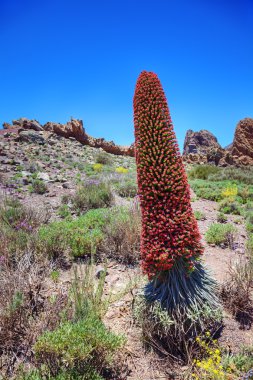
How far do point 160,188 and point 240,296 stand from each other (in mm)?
1973

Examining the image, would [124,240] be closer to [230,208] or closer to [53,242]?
[53,242]

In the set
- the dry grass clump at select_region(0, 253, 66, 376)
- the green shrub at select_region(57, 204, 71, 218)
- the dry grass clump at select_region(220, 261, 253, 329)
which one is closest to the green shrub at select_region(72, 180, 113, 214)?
the green shrub at select_region(57, 204, 71, 218)

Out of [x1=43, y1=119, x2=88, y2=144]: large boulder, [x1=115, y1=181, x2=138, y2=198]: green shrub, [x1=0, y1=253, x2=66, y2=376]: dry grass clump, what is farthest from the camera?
[x1=43, y1=119, x2=88, y2=144]: large boulder

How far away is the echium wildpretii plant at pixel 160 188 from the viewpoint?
2.74 meters

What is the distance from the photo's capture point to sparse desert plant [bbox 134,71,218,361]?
2.75 m

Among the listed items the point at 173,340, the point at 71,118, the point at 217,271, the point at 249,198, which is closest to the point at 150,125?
the point at 173,340

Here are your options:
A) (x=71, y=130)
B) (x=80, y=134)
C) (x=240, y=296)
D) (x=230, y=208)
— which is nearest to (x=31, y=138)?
(x=71, y=130)

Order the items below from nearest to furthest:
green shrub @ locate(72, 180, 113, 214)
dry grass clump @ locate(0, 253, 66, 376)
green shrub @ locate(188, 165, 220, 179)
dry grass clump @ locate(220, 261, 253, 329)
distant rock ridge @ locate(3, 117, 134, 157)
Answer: dry grass clump @ locate(0, 253, 66, 376), dry grass clump @ locate(220, 261, 253, 329), green shrub @ locate(72, 180, 113, 214), green shrub @ locate(188, 165, 220, 179), distant rock ridge @ locate(3, 117, 134, 157)

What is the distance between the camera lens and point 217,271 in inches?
185

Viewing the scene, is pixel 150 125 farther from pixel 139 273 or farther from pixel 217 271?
pixel 217 271

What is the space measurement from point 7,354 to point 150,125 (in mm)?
2766

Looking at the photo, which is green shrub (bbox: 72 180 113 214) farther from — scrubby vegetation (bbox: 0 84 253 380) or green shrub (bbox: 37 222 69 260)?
scrubby vegetation (bbox: 0 84 253 380)

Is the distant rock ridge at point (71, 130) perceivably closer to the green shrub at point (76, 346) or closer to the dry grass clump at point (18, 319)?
the dry grass clump at point (18, 319)

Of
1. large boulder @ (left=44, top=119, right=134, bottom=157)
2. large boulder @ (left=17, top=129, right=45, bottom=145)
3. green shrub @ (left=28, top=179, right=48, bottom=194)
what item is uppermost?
large boulder @ (left=44, top=119, right=134, bottom=157)
